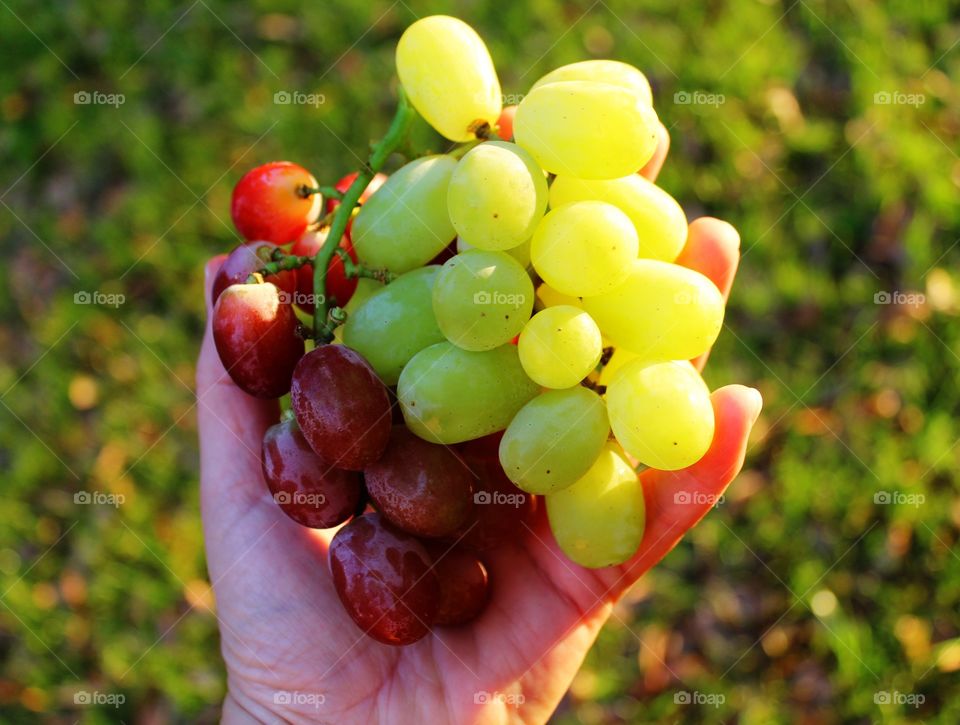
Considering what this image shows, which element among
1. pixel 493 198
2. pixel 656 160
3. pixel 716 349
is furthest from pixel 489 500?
pixel 716 349

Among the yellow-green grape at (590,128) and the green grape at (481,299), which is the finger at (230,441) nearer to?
the green grape at (481,299)

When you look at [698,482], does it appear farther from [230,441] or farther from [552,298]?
[230,441]

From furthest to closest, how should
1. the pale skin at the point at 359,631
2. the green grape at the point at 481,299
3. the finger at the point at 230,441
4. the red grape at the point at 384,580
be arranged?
the finger at the point at 230,441
the pale skin at the point at 359,631
the red grape at the point at 384,580
the green grape at the point at 481,299

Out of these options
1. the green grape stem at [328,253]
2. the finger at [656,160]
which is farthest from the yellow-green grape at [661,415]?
the finger at [656,160]

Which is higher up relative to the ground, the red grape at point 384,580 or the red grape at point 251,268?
the red grape at point 251,268

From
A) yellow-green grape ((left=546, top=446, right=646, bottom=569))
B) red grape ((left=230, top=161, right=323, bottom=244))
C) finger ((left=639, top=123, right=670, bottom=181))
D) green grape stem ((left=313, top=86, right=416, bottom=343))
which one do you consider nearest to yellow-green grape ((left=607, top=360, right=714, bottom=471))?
yellow-green grape ((left=546, top=446, right=646, bottom=569))

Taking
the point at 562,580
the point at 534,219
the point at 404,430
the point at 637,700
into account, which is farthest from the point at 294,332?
the point at 637,700

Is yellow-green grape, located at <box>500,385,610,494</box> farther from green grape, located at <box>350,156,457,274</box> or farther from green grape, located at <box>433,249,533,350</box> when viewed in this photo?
green grape, located at <box>350,156,457,274</box>
